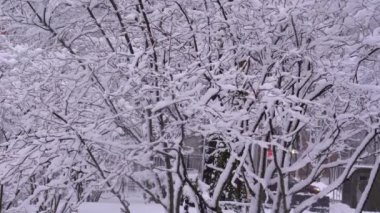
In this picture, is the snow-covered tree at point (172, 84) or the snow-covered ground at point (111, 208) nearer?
the snow-covered tree at point (172, 84)

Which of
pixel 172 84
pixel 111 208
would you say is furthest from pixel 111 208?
pixel 172 84

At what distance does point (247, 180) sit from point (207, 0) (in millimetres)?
1726

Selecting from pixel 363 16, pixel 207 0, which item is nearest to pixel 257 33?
pixel 207 0

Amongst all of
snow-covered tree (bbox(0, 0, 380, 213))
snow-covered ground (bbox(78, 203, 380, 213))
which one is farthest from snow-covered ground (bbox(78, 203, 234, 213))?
snow-covered tree (bbox(0, 0, 380, 213))

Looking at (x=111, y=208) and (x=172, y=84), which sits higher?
(x=172, y=84)

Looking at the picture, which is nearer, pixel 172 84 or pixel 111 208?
pixel 172 84

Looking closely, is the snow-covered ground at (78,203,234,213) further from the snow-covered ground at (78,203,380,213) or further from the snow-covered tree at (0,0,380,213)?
the snow-covered tree at (0,0,380,213)

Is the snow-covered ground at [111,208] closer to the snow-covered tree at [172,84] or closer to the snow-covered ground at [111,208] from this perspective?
the snow-covered ground at [111,208]

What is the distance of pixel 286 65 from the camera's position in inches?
200

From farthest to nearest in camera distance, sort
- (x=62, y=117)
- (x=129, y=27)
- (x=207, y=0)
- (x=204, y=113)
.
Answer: (x=207, y=0) → (x=129, y=27) → (x=62, y=117) → (x=204, y=113)

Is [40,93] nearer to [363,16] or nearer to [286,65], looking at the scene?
[286,65]

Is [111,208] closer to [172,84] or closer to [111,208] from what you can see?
[111,208]

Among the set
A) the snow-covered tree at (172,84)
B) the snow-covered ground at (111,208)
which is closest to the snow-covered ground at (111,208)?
the snow-covered ground at (111,208)

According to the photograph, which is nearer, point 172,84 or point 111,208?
point 172,84
